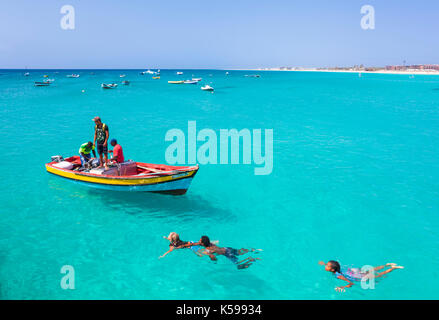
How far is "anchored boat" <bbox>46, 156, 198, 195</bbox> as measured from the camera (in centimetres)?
1420

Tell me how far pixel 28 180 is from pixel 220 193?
1254 centimetres

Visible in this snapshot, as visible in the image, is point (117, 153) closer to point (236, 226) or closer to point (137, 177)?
point (137, 177)

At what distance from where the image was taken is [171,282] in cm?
973

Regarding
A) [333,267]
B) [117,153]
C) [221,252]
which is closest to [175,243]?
[221,252]

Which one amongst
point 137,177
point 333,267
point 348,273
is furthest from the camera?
point 137,177

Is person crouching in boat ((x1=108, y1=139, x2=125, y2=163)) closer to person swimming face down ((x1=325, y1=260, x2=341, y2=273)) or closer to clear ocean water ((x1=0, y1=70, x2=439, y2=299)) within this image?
clear ocean water ((x1=0, y1=70, x2=439, y2=299))

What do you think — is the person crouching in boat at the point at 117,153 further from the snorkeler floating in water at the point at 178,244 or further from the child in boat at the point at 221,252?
the child in boat at the point at 221,252

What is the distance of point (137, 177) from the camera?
14.3 metres

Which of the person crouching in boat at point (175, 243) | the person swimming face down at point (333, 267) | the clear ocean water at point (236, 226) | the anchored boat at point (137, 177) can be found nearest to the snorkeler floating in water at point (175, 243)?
the person crouching in boat at point (175, 243)

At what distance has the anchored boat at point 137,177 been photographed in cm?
1420

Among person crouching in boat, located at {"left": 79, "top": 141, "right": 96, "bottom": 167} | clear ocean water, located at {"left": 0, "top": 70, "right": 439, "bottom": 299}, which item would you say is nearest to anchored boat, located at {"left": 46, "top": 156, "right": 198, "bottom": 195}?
person crouching in boat, located at {"left": 79, "top": 141, "right": 96, "bottom": 167}
